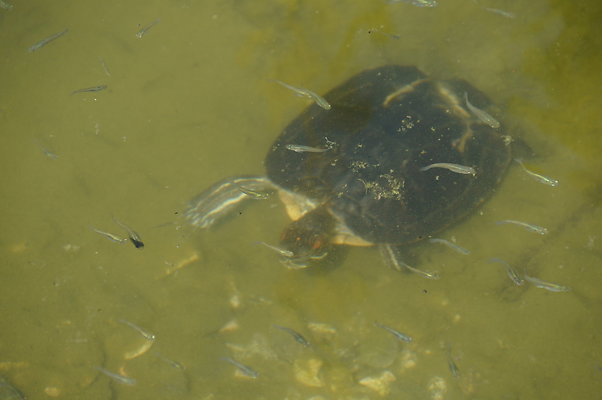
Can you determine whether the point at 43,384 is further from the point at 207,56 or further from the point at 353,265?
the point at 207,56

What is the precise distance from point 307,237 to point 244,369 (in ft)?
4.76

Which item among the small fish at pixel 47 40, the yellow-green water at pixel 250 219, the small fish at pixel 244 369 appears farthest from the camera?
the small fish at pixel 47 40

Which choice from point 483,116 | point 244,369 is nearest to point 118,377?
point 244,369

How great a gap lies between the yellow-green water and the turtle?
14.0 inches

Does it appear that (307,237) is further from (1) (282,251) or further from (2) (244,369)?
(2) (244,369)

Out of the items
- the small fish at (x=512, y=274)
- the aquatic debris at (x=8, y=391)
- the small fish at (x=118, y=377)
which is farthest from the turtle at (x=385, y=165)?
the aquatic debris at (x=8, y=391)

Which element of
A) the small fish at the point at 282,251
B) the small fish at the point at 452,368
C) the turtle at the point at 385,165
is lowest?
the small fish at the point at 452,368

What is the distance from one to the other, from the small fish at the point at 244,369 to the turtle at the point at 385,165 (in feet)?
3.68

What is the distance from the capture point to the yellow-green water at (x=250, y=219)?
433cm

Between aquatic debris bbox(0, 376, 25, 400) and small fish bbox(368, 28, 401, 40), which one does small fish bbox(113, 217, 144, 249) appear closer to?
aquatic debris bbox(0, 376, 25, 400)

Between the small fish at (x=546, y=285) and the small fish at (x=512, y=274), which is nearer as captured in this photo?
the small fish at (x=546, y=285)

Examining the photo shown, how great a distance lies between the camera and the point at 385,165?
164 inches

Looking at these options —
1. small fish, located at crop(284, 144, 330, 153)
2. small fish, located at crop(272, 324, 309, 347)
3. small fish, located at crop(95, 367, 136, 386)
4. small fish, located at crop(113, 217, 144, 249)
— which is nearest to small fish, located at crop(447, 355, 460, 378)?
small fish, located at crop(272, 324, 309, 347)

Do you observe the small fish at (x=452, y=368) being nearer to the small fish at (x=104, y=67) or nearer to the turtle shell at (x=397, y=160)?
the turtle shell at (x=397, y=160)
